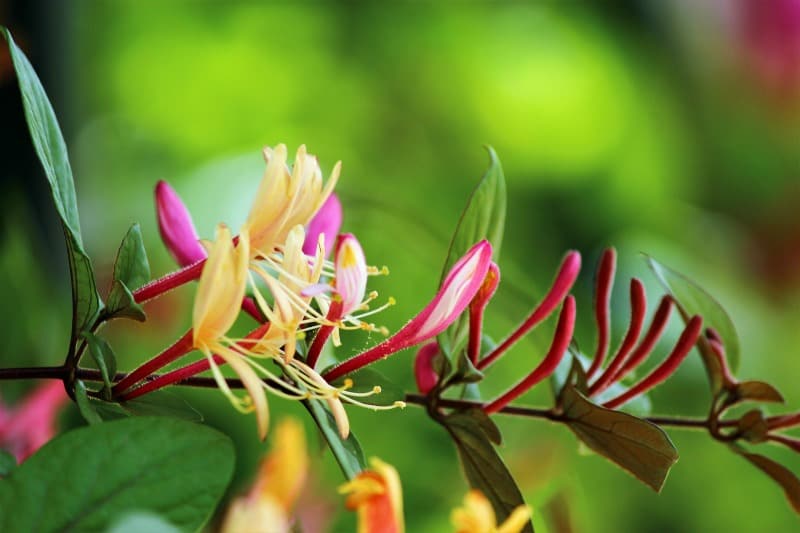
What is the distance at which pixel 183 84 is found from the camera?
1.24m

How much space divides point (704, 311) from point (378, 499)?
6.0 inches

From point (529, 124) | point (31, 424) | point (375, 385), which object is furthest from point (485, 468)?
point (529, 124)

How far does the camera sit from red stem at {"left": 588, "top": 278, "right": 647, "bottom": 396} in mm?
227

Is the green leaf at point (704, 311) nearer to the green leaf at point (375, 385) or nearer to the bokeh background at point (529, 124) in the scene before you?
the green leaf at point (375, 385)

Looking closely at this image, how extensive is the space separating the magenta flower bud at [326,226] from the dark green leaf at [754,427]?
11 centimetres

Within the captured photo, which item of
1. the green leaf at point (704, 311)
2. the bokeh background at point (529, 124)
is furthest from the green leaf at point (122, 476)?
the bokeh background at point (529, 124)

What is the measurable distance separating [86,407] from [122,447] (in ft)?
0.08

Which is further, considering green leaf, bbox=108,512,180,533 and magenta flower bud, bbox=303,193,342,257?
magenta flower bud, bbox=303,193,342,257

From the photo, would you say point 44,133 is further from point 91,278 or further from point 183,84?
point 183,84

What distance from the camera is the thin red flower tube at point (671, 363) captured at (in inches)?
8.7

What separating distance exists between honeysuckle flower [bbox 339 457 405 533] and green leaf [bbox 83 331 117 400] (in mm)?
53

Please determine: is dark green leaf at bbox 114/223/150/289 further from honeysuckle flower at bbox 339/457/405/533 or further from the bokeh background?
the bokeh background

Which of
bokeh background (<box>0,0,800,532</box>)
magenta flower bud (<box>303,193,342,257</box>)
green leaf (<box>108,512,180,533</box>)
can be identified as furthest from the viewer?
bokeh background (<box>0,0,800,532</box>)

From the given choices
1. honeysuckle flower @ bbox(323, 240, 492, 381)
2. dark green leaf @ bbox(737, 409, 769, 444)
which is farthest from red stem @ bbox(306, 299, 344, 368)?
dark green leaf @ bbox(737, 409, 769, 444)
